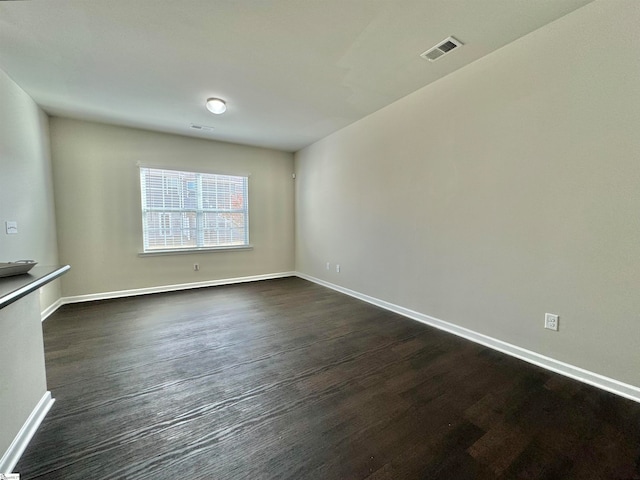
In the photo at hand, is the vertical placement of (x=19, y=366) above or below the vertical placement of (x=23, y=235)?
below

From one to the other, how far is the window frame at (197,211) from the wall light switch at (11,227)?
1.54 meters

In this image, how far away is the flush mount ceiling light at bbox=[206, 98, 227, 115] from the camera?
3029 millimetres

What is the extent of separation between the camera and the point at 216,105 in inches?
121

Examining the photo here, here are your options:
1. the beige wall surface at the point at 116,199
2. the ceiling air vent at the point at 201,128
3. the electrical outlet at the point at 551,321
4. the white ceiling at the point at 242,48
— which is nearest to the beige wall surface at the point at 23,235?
the beige wall surface at the point at 116,199

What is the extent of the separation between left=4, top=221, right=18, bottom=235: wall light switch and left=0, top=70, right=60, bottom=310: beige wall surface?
0.05 meters

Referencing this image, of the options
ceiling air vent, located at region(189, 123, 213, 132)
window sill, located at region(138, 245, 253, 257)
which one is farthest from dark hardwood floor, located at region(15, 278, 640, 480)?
ceiling air vent, located at region(189, 123, 213, 132)

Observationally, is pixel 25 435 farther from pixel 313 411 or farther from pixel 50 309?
pixel 50 309

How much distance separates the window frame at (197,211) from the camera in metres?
4.12

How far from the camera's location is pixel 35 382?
4.88 ft

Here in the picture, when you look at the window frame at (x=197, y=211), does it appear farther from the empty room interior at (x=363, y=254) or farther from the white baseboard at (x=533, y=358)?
the white baseboard at (x=533, y=358)

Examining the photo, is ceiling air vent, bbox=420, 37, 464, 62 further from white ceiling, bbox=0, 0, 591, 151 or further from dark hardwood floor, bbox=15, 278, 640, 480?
dark hardwood floor, bbox=15, 278, 640, 480

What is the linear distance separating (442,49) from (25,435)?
3749 mm

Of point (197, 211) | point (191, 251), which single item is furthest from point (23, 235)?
point (197, 211)

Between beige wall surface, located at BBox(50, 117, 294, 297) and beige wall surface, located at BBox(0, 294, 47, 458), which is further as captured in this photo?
beige wall surface, located at BBox(50, 117, 294, 297)
